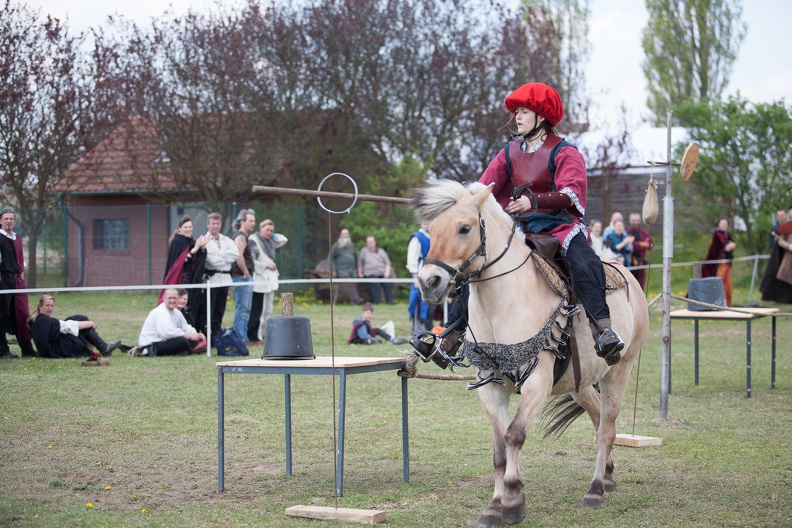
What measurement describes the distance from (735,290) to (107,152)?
18.0 m

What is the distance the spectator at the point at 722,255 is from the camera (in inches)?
782

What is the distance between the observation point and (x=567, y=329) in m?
5.51

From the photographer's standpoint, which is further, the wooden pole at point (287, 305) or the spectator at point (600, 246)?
the spectator at point (600, 246)

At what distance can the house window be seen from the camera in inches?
910

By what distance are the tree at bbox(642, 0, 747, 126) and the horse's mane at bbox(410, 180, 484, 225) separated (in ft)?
119

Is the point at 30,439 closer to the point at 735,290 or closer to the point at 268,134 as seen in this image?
the point at 268,134

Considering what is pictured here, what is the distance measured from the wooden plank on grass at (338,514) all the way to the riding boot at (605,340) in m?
1.64

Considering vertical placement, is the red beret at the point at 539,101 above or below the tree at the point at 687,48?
below

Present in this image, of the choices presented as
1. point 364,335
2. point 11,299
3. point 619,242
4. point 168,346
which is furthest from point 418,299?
point 11,299

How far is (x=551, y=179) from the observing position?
581 cm

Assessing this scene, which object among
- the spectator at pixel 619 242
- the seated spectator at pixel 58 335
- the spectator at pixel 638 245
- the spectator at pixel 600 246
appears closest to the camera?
the seated spectator at pixel 58 335

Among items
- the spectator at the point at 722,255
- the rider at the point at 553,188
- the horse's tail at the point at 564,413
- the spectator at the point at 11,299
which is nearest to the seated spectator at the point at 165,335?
the spectator at the point at 11,299

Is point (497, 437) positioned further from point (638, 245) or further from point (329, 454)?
point (638, 245)

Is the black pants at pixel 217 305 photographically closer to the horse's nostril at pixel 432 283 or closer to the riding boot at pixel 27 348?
the riding boot at pixel 27 348
